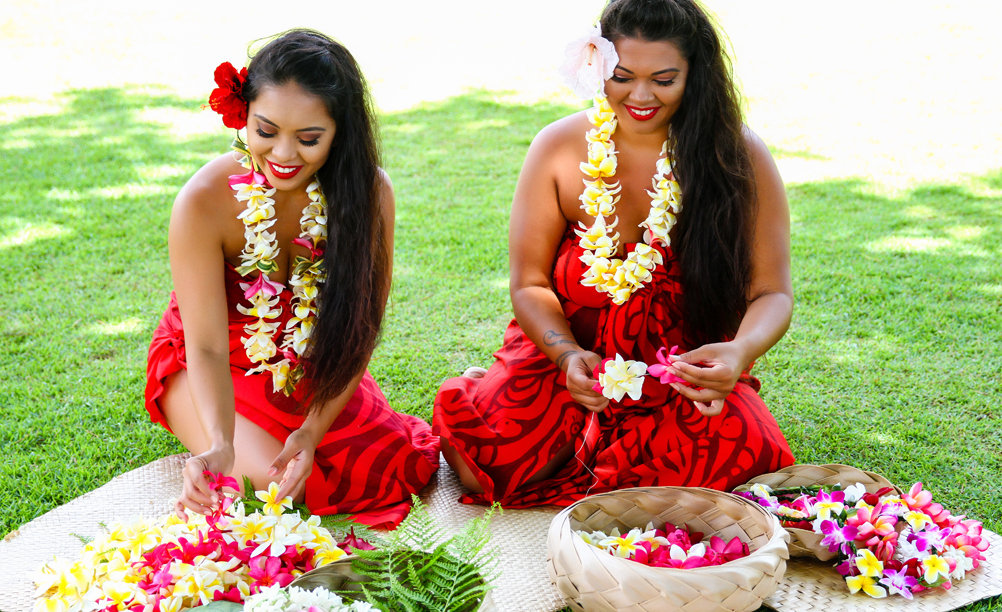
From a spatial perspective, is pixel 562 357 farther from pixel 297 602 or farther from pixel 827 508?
pixel 297 602

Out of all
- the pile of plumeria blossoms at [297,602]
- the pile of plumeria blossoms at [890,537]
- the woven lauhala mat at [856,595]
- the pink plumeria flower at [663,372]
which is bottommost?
the woven lauhala mat at [856,595]

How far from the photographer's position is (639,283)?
2947 mm

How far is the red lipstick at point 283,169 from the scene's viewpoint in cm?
262

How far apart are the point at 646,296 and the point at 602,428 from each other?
1.64 ft

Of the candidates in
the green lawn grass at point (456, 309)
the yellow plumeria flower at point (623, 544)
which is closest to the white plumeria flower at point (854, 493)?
the green lawn grass at point (456, 309)

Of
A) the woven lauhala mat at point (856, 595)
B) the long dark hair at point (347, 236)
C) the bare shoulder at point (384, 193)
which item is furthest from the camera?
the bare shoulder at point (384, 193)

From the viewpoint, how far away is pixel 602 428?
10.1 ft

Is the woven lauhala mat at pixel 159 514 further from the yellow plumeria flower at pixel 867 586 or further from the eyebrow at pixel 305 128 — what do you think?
the eyebrow at pixel 305 128

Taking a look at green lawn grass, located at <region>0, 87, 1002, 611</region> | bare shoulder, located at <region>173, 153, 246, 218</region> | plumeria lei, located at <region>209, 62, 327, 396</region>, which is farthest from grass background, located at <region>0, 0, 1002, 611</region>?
bare shoulder, located at <region>173, 153, 246, 218</region>

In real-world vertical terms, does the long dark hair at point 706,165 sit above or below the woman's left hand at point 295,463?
above

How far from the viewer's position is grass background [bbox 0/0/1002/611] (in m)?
3.41

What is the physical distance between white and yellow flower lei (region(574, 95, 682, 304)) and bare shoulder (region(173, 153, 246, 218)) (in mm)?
1170

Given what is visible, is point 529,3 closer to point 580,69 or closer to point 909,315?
point 909,315

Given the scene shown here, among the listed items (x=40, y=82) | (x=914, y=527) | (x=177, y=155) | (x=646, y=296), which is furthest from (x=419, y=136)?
(x=914, y=527)
